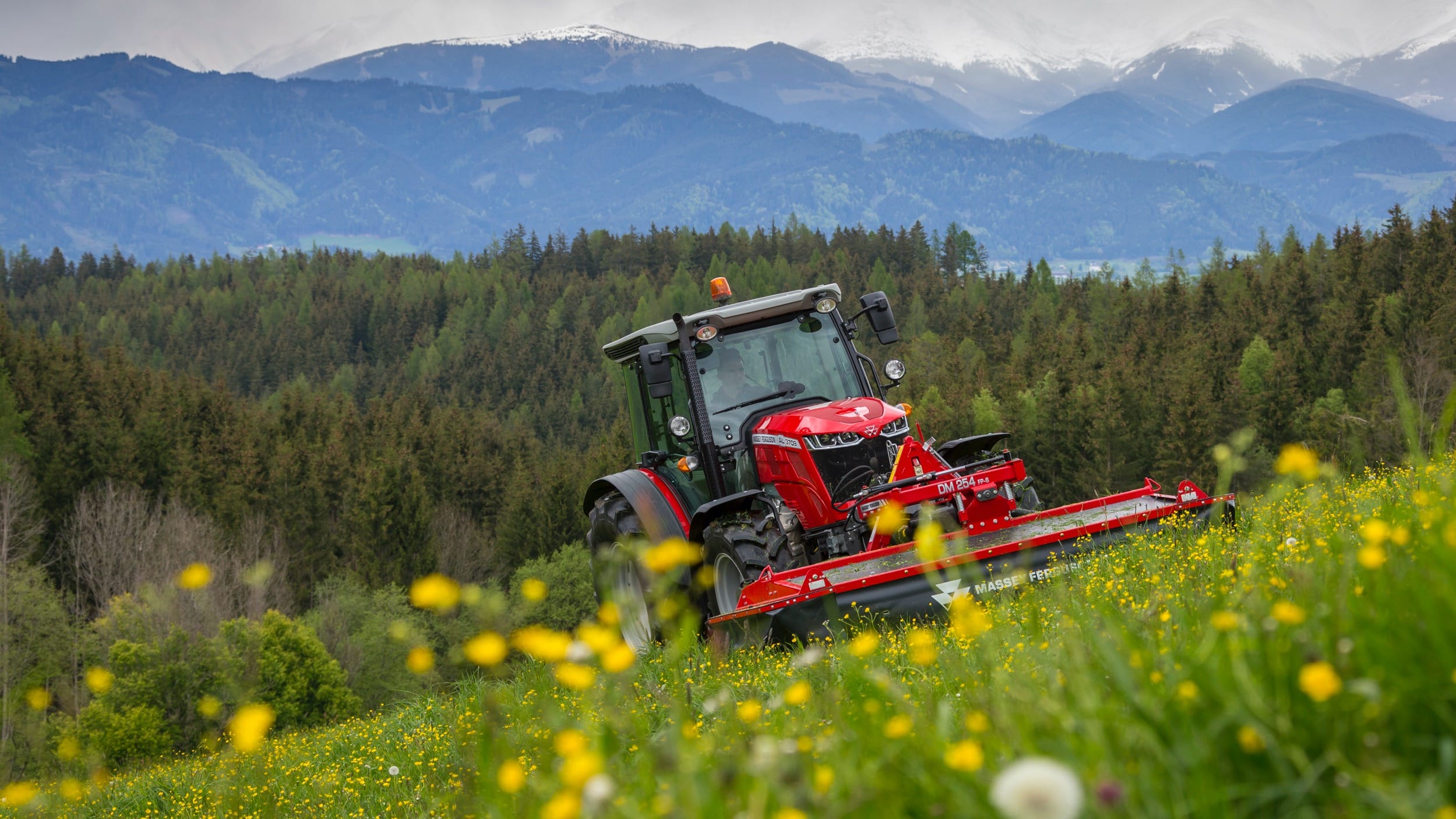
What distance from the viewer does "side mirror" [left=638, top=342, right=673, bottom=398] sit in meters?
8.27

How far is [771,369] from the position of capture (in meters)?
8.94

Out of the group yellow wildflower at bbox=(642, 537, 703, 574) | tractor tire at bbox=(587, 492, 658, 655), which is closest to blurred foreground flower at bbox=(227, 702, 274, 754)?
yellow wildflower at bbox=(642, 537, 703, 574)

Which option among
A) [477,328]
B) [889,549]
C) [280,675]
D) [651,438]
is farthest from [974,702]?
[477,328]

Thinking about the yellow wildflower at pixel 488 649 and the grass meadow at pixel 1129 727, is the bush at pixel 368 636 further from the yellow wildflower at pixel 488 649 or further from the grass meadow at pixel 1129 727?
the yellow wildflower at pixel 488 649

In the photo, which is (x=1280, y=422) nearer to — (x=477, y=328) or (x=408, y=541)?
(x=408, y=541)

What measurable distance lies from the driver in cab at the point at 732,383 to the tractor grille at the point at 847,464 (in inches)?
44.6

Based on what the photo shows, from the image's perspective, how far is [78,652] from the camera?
3000cm

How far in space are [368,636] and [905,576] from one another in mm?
38376

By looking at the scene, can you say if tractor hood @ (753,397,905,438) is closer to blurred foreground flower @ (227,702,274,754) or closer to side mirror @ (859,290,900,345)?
side mirror @ (859,290,900,345)

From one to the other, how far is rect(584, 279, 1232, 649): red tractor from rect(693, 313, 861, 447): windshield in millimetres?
12

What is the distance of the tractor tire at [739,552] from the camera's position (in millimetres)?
7387

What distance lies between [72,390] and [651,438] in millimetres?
59232

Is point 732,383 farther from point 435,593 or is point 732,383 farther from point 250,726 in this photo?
point 250,726

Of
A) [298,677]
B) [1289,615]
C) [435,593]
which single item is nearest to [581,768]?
[435,593]
